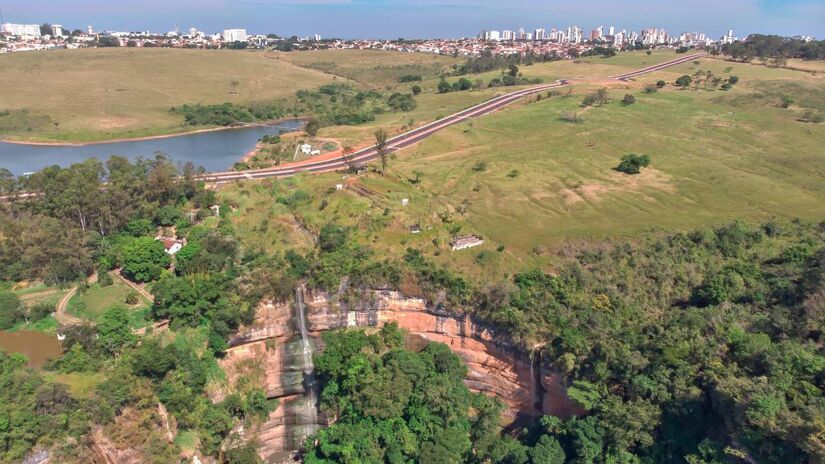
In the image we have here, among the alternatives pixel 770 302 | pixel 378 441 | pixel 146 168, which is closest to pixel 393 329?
pixel 378 441

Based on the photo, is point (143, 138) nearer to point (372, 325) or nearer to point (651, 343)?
point (372, 325)

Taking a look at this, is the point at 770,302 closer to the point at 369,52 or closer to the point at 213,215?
the point at 213,215

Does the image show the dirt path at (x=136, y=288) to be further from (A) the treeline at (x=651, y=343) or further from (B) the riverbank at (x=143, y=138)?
(B) the riverbank at (x=143, y=138)

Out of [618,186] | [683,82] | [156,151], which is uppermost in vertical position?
[683,82]

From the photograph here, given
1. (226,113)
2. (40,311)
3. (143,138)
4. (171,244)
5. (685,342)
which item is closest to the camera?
(685,342)

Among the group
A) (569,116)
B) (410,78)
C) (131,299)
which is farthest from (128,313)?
(410,78)

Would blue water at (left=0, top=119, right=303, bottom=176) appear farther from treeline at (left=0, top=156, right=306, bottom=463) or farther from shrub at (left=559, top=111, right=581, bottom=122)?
shrub at (left=559, top=111, right=581, bottom=122)

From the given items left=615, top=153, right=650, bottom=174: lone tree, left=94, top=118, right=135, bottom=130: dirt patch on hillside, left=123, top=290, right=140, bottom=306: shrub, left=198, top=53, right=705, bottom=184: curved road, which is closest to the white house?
left=123, top=290, right=140, bottom=306: shrub
